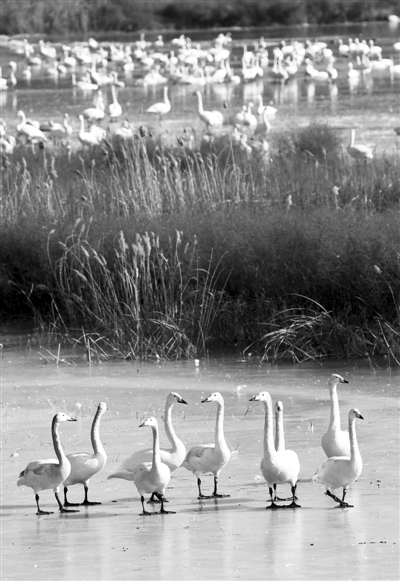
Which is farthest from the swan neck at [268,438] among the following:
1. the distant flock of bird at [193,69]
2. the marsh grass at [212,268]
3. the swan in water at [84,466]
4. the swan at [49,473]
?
the distant flock of bird at [193,69]

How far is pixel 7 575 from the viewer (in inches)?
230

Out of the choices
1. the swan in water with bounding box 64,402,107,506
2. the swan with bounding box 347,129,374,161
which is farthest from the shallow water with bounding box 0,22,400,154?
the swan in water with bounding box 64,402,107,506

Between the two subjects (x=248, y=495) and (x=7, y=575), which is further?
(x=248, y=495)

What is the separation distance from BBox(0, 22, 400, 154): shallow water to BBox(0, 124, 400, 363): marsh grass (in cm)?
715

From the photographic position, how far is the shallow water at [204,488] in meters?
5.84

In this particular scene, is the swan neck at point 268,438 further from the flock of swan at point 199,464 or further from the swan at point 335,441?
the swan at point 335,441

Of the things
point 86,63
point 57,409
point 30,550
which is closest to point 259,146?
point 57,409

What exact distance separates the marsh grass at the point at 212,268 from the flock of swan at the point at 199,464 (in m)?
3.14

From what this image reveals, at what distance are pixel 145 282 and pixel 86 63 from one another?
1556 inches

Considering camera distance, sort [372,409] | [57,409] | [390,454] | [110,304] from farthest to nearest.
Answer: [110,304]
[57,409]
[372,409]
[390,454]

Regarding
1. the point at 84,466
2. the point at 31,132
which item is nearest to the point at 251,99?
the point at 31,132

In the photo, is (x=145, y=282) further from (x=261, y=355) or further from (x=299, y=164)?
(x=299, y=164)

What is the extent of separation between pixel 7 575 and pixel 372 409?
3.42m

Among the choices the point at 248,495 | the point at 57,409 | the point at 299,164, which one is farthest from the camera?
the point at 299,164
